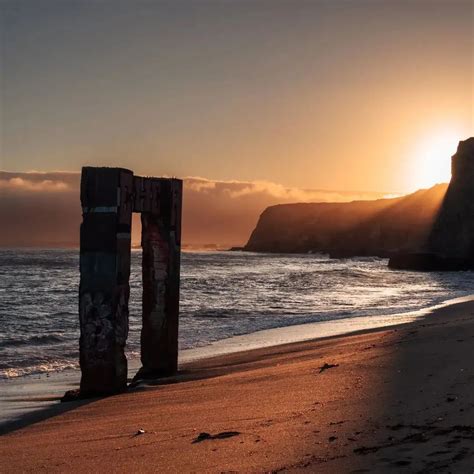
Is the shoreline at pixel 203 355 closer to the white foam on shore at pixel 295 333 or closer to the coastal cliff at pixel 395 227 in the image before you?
the white foam on shore at pixel 295 333

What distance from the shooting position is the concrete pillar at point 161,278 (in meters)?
10.0

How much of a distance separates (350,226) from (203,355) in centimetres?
15397

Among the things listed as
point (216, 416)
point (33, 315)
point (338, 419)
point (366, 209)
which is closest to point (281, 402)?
point (216, 416)

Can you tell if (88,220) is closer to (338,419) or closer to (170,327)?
(170,327)

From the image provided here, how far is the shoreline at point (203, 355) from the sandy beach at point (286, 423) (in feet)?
1.74

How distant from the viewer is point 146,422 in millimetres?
5973

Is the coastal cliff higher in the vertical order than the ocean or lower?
higher

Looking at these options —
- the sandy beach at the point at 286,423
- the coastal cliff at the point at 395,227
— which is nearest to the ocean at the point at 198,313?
the sandy beach at the point at 286,423

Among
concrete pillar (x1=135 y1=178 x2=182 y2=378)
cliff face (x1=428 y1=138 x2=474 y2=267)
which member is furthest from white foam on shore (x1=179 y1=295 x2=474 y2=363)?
cliff face (x1=428 y1=138 x2=474 y2=267)

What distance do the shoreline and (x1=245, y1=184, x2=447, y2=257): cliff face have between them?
101 metres

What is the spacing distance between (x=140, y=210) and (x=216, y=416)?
420 centimetres

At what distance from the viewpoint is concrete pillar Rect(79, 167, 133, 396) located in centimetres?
842

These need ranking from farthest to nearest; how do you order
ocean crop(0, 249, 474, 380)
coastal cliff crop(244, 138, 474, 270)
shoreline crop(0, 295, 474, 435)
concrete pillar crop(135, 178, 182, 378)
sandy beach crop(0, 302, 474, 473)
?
coastal cliff crop(244, 138, 474, 270) → ocean crop(0, 249, 474, 380) → concrete pillar crop(135, 178, 182, 378) → shoreline crop(0, 295, 474, 435) → sandy beach crop(0, 302, 474, 473)

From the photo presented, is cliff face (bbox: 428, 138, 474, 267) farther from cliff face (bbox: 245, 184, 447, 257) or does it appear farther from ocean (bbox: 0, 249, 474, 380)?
cliff face (bbox: 245, 184, 447, 257)
